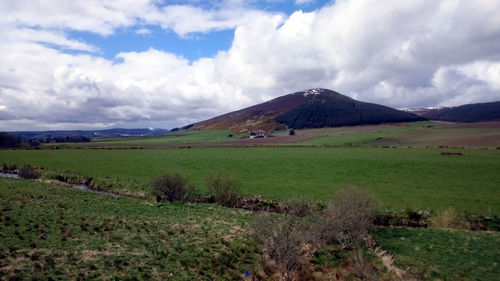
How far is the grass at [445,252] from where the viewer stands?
68.3 ft

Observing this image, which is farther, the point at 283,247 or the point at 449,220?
the point at 449,220

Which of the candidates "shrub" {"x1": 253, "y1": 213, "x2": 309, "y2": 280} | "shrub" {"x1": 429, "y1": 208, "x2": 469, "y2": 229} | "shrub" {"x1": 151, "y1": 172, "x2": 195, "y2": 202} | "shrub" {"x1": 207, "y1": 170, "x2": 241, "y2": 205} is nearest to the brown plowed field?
"shrub" {"x1": 429, "y1": 208, "x2": 469, "y2": 229}

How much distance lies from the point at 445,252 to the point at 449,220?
8.78m

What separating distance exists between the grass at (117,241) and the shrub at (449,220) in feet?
65.0

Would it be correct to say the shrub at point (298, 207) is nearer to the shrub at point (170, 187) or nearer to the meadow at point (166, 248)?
the meadow at point (166, 248)

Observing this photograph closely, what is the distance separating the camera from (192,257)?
869 inches

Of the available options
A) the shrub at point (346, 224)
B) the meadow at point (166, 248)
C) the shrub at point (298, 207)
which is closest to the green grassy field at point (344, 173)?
the shrub at point (298, 207)

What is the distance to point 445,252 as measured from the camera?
23672mm

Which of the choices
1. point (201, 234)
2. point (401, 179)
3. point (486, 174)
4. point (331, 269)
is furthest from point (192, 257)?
point (486, 174)

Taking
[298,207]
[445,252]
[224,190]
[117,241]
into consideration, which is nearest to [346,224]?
[445,252]

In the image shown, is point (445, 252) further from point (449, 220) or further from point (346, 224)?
point (449, 220)

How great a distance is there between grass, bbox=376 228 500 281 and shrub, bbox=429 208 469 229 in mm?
3178

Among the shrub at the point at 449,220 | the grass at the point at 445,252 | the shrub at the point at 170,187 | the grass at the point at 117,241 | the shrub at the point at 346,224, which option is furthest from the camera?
the shrub at the point at 170,187

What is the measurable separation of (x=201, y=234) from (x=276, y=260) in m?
7.27
